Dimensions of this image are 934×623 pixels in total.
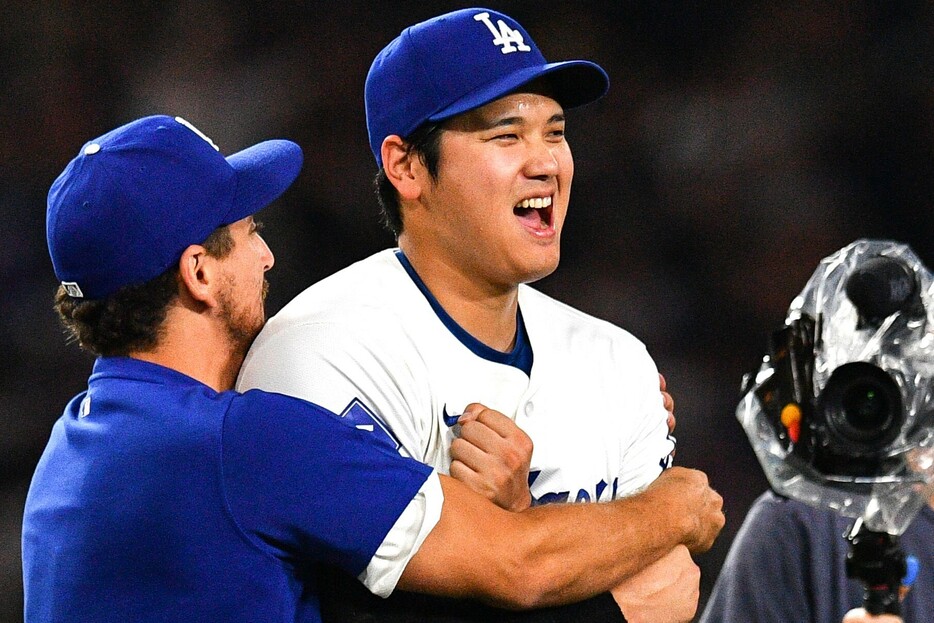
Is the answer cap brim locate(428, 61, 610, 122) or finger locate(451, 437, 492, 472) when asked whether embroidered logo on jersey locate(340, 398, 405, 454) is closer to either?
finger locate(451, 437, 492, 472)

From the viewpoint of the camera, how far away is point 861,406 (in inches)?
47.2

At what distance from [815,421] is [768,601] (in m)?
0.37

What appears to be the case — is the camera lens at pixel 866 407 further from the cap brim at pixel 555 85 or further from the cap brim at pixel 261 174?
the cap brim at pixel 261 174

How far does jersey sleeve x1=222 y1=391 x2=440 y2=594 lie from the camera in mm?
1421

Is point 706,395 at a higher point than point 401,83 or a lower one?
lower

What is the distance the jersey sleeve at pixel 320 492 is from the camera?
1.42m

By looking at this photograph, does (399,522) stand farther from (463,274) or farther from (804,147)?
(804,147)

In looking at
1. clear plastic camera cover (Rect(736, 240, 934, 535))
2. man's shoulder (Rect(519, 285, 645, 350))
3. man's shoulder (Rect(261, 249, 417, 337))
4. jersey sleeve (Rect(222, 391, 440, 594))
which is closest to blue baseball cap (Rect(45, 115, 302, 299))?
man's shoulder (Rect(261, 249, 417, 337))

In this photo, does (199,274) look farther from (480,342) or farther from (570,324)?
(570,324)

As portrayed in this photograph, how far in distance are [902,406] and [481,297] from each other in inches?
32.0

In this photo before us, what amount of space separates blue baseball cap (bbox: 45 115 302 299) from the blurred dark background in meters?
1.95

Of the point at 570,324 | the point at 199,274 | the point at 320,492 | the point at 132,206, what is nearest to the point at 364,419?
the point at 320,492

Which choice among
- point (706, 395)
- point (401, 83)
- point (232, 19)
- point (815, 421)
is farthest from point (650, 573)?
point (232, 19)

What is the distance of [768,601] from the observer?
148 centimetres
